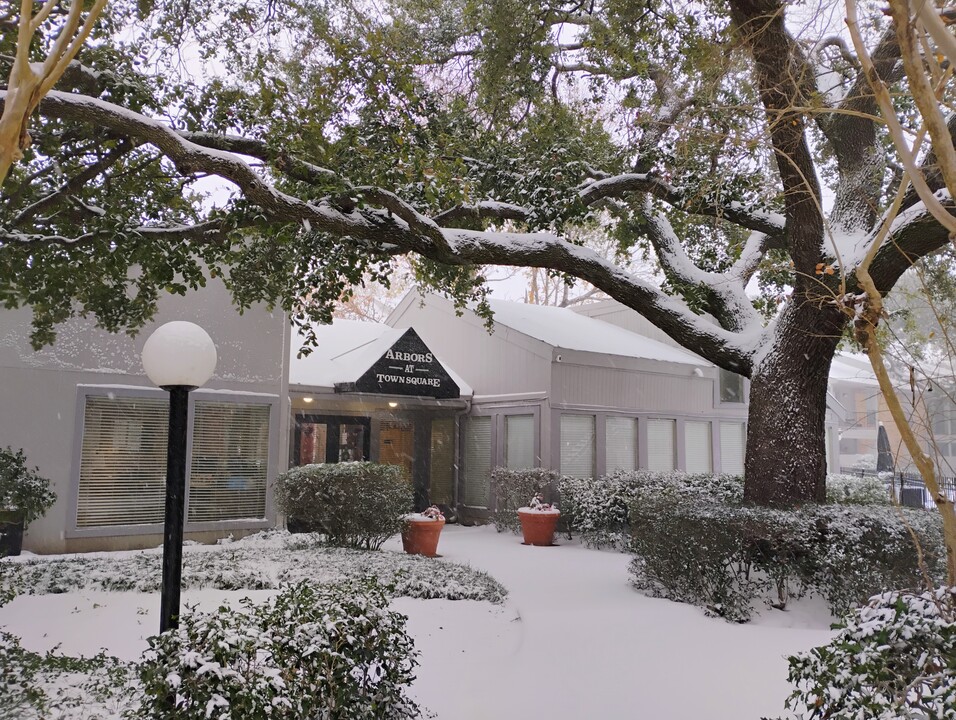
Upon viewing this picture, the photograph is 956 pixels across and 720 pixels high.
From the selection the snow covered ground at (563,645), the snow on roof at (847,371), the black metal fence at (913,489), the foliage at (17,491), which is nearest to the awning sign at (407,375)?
the snow covered ground at (563,645)

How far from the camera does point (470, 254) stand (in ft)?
26.3

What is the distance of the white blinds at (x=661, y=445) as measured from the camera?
603 inches

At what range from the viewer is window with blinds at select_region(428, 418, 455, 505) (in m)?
14.9

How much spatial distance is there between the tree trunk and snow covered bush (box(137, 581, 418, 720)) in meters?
5.36

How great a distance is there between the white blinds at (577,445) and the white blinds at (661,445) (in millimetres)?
1674

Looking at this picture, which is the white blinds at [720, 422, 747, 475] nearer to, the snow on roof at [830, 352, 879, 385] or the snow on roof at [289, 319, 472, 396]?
the snow on roof at [289, 319, 472, 396]

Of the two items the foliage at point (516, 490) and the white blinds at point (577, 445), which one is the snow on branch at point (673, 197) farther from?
the white blinds at point (577, 445)

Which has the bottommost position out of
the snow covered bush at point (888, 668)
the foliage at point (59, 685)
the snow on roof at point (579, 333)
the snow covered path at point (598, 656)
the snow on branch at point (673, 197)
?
the snow covered path at point (598, 656)

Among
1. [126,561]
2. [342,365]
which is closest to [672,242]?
[342,365]

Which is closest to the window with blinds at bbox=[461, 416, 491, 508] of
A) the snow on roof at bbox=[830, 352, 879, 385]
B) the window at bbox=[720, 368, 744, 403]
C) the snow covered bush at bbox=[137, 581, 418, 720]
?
the window at bbox=[720, 368, 744, 403]

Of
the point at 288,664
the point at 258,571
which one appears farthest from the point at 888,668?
the point at 258,571

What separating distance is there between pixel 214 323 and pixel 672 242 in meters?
6.72

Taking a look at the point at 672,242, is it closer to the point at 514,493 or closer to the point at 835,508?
the point at 835,508

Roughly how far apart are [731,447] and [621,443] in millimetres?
3615
